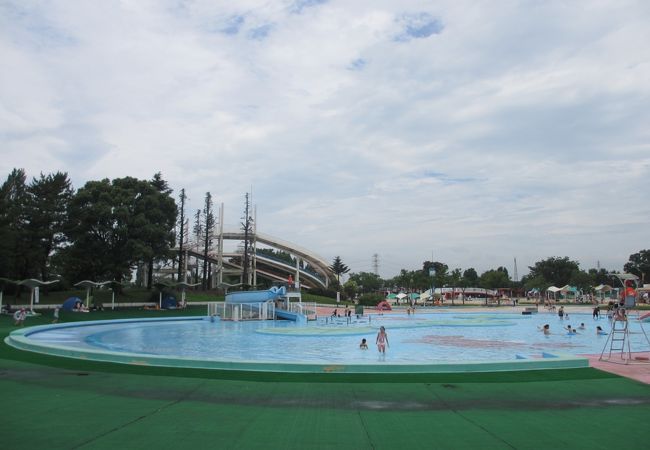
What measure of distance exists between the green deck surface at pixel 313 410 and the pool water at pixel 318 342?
241 inches

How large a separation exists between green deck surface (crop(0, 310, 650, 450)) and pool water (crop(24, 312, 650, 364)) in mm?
6121

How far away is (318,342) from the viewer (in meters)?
28.0

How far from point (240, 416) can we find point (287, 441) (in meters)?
1.63

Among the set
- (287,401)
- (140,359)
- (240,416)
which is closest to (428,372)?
(287,401)

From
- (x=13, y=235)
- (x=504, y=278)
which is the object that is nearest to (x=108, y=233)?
(x=13, y=235)

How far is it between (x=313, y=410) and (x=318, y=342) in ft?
64.0

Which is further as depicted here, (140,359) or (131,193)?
(131,193)

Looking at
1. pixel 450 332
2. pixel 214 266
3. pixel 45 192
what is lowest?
pixel 450 332

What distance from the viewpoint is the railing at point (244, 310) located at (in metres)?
A: 42.3

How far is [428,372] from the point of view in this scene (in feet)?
41.6

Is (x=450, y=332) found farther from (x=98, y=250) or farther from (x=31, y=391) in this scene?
(x=98, y=250)

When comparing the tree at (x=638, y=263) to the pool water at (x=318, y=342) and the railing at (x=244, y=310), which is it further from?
the railing at (x=244, y=310)

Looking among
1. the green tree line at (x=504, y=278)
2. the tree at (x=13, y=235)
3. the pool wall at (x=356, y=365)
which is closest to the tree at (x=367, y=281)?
the green tree line at (x=504, y=278)

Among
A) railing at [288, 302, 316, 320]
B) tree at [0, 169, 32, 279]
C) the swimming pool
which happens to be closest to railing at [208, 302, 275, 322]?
railing at [288, 302, 316, 320]
